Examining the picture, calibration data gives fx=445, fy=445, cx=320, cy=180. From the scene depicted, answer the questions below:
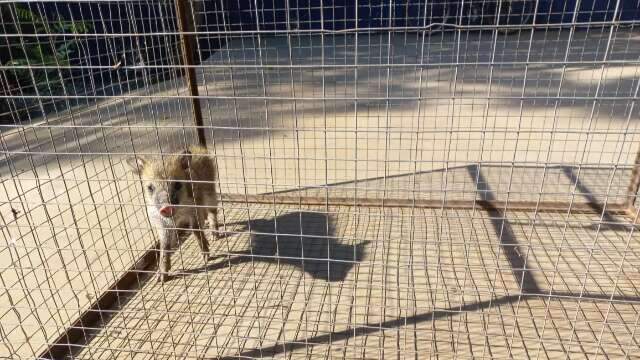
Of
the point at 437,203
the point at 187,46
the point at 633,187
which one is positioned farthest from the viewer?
the point at 437,203

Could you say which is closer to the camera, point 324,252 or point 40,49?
point 40,49

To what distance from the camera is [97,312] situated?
278 cm

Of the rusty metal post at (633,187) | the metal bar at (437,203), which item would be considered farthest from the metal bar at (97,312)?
the rusty metal post at (633,187)

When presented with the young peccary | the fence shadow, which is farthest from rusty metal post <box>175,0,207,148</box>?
the fence shadow

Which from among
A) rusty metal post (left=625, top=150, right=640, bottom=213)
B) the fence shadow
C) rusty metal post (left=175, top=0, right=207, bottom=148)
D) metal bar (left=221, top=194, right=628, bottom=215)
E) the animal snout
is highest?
rusty metal post (left=175, top=0, right=207, bottom=148)

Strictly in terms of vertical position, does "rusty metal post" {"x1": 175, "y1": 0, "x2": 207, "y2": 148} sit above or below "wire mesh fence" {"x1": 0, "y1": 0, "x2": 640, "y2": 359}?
above

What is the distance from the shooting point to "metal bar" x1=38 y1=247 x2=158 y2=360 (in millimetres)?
2459

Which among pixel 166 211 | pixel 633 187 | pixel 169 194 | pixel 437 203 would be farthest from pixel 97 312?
pixel 633 187

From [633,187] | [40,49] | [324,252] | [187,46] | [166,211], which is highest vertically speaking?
[40,49]

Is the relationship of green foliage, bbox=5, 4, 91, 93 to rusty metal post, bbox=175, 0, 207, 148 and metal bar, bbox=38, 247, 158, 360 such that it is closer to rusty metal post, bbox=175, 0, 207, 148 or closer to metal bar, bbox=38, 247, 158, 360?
rusty metal post, bbox=175, 0, 207, 148

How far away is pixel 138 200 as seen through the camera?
397 cm

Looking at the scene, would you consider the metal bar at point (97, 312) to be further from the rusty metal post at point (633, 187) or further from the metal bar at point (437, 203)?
the rusty metal post at point (633, 187)

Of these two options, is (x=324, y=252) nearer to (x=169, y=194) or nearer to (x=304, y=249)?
(x=304, y=249)

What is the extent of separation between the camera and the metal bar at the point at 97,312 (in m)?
2.46
